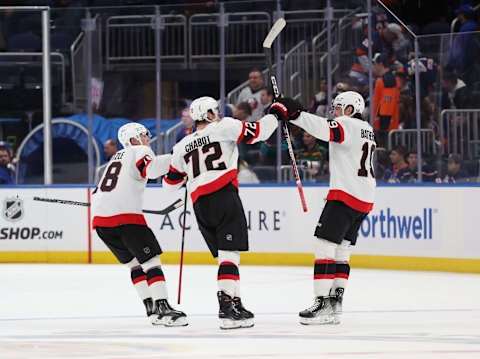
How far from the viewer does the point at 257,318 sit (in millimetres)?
5605

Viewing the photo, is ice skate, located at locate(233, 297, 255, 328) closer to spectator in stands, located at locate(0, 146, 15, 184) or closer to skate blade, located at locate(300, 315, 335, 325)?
skate blade, located at locate(300, 315, 335, 325)

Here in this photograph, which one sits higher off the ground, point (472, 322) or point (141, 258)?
point (141, 258)

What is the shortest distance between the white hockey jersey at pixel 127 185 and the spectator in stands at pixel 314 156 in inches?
168

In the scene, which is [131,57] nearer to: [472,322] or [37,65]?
[37,65]

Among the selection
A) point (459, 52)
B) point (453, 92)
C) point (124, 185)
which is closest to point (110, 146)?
point (453, 92)

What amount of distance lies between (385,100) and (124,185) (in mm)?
4663

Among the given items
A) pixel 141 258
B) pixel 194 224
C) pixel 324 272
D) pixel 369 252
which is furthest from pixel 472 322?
pixel 194 224

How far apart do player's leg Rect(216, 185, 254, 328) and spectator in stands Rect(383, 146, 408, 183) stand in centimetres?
425

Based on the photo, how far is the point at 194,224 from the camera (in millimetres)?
9391

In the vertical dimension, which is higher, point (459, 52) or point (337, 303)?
point (459, 52)

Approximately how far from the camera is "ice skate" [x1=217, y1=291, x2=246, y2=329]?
16.6 feet

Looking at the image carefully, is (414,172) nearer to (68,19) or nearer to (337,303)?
(337,303)

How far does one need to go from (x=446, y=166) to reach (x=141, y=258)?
4419 millimetres

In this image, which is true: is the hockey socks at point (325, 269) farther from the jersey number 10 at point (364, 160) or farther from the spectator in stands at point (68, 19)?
the spectator in stands at point (68, 19)
